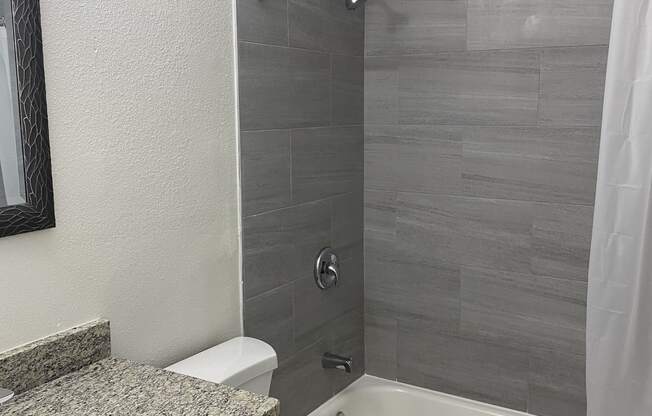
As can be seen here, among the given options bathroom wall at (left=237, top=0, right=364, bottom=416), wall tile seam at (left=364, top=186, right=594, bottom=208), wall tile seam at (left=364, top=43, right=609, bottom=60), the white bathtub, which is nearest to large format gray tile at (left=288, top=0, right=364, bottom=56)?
bathroom wall at (left=237, top=0, right=364, bottom=416)

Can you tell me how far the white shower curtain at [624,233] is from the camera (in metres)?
1.75

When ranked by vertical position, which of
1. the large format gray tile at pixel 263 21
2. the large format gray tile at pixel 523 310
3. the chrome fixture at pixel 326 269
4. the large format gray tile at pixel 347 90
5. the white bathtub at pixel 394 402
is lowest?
the white bathtub at pixel 394 402

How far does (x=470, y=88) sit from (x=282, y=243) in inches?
33.3

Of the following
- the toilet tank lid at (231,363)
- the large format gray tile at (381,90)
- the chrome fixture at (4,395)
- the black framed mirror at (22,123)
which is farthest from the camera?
the large format gray tile at (381,90)

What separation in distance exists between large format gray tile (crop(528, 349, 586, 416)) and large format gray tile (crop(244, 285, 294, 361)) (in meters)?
0.86

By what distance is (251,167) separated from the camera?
6.38ft

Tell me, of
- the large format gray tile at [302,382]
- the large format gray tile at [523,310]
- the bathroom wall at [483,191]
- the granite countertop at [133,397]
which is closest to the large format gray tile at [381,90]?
the bathroom wall at [483,191]

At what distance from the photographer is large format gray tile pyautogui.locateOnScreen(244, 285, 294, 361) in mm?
1999

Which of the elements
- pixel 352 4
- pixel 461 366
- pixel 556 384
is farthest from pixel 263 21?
pixel 556 384

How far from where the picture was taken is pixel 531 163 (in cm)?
221

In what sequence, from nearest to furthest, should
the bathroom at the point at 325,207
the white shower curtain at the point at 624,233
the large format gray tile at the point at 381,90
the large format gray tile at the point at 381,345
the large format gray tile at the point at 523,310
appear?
1. the bathroom at the point at 325,207
2. the white shower curtain at the point at 624,233
3. the large format gray tile at the point at 523,310
4. the large format gray tile at the point at 381,90
5. the large format gray tile at the point at 381,345

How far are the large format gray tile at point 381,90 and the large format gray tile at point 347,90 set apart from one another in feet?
0.08

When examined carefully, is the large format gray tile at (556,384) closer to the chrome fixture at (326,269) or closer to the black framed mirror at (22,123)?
the chrome fixture at (326,269)

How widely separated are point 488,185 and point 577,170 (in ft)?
0.97
